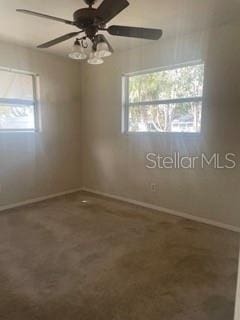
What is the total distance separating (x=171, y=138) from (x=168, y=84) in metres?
0.80

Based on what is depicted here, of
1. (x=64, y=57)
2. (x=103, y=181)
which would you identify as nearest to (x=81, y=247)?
(x=103, y=181)

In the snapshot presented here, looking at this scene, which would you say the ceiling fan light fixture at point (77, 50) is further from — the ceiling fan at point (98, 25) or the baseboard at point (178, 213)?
the baseboard at point (178, 213)

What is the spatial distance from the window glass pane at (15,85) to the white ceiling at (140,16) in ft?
1.82

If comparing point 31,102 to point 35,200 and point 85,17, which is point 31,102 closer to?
point 35,200

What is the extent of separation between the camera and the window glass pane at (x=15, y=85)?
3742 millimetres

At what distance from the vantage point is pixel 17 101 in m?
3.92

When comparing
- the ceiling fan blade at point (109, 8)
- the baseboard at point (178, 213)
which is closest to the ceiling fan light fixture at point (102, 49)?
the ceiling fan blade at point (109, 8)

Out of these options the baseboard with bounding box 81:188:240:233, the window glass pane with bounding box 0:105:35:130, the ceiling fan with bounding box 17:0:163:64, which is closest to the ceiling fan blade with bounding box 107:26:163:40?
the ceiling fan with bounding box 17:0:163:64

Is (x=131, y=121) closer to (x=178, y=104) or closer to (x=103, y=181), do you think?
(x=178, y=104)

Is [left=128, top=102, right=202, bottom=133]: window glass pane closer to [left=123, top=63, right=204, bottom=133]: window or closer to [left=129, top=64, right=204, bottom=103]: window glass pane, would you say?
[left=123, top=63, right=204, bottom=133]: window

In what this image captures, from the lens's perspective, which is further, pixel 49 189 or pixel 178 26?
pixel 49 189

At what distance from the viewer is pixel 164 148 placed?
3705mm

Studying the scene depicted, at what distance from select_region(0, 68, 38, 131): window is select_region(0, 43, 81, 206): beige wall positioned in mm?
117

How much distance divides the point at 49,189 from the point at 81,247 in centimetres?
208
